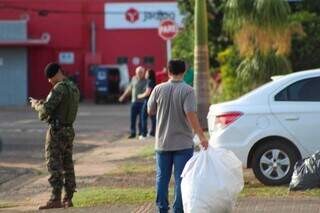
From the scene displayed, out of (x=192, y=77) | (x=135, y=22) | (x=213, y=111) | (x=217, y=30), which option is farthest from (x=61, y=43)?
(x=213, y=111)

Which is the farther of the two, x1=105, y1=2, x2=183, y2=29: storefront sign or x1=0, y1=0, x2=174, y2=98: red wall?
x1=105, y1=2, x2=183, y2=29: storefront sign

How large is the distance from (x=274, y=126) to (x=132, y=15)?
39.2m

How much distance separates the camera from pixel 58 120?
34.5 feet

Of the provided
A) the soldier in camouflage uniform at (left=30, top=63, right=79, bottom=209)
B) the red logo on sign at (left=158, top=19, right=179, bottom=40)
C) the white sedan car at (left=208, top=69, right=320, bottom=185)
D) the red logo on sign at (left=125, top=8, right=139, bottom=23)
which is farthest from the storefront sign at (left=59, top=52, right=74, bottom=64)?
the soldier in camouflage uniform at (left=30, top=63, right=79, bottom=209)

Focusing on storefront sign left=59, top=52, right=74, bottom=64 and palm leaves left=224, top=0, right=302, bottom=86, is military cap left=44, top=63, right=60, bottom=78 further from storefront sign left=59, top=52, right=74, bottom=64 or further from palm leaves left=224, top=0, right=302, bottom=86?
storefront sign left=59, top=52, right=74, bottom=64

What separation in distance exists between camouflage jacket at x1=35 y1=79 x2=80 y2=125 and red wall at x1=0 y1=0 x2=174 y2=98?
38.8 meters

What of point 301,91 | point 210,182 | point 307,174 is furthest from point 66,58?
point 210,182

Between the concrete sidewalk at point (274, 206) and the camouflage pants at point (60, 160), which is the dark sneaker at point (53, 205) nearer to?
the camouflage pants at point (60, 160)

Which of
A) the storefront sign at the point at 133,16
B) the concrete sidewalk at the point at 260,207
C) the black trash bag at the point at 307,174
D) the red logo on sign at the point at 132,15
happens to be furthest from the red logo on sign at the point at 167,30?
the red logo on sign at the point at 132,15

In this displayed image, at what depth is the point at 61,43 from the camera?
163 ft

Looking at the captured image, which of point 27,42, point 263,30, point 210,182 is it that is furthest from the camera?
point 27,42

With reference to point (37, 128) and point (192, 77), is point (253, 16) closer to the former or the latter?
point (192, 77)

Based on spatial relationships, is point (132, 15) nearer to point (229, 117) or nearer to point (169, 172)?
point (229, 117)

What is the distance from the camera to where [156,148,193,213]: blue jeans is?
903 centimetres
